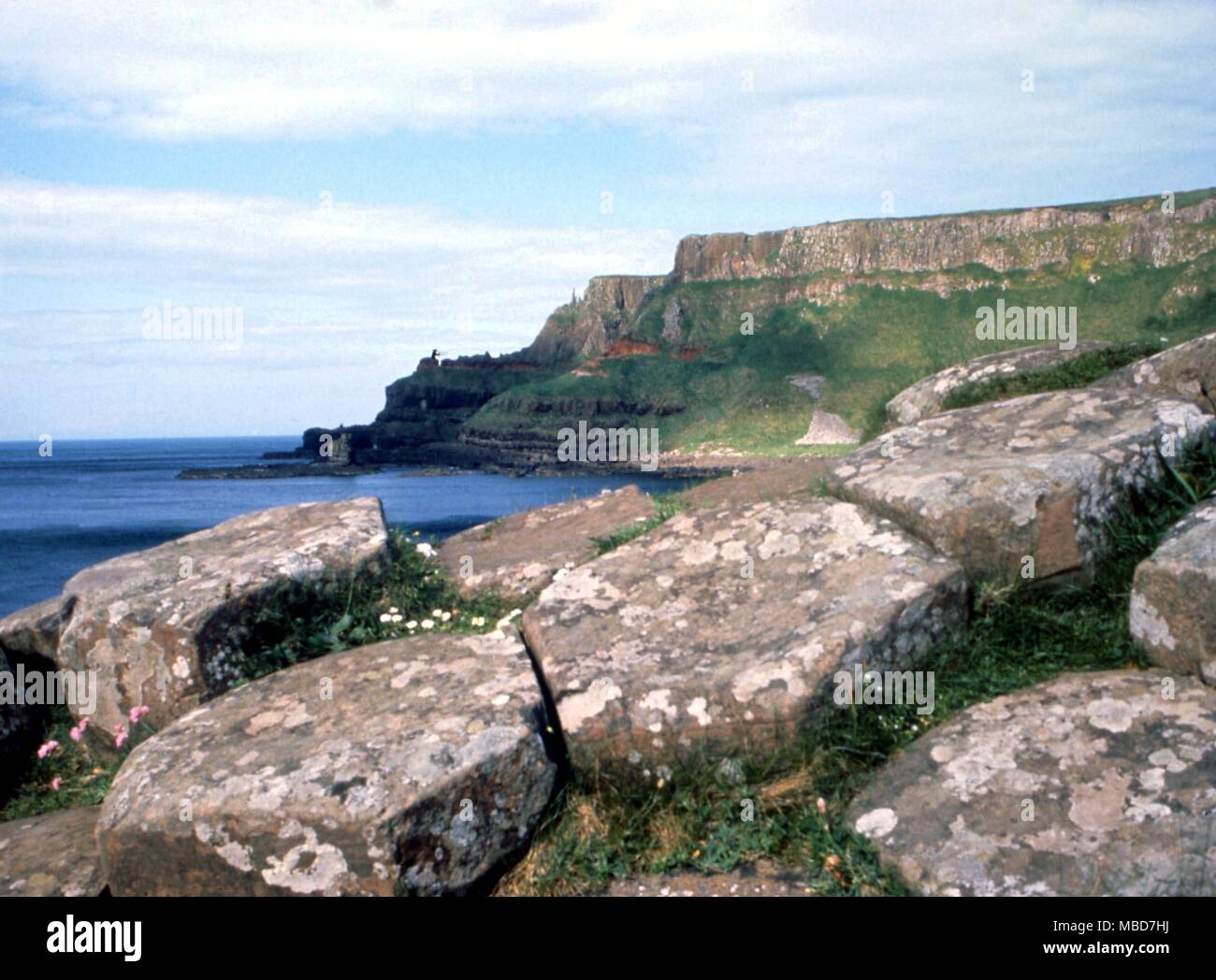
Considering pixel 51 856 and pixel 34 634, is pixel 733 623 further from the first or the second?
pixel 34 634

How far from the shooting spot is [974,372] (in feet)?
26.0

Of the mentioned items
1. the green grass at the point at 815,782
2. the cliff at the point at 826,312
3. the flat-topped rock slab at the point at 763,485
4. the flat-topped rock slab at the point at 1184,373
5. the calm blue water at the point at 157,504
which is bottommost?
the calm blue water at the point at 157,504

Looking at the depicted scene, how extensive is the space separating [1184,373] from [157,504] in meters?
108

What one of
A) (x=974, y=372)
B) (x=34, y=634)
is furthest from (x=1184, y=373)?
(x=34, y=634)

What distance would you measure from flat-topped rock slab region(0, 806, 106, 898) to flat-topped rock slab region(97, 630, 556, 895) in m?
0.37

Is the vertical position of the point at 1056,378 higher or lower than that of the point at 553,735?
higher

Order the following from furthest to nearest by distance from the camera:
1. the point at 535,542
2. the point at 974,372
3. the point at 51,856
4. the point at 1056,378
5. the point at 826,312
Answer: the point at 826,312 → the point at 974,372 → the point at 535,542 → the point at 1056,378 → the point at 51,856

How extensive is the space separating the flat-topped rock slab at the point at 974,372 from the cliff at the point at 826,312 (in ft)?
396

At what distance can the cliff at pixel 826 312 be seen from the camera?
5261 inches

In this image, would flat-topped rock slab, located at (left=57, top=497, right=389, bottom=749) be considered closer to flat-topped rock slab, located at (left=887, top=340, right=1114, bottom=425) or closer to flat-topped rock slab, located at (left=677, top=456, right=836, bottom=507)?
flat-topped rock slab, located at (left=677, top=456, right=836, bottom=507)

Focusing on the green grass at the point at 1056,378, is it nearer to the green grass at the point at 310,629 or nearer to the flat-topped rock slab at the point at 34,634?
the green grass at the point at 310,629

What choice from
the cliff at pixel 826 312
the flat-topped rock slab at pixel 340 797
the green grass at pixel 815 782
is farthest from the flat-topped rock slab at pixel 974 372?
the cliff at pixel 826 312

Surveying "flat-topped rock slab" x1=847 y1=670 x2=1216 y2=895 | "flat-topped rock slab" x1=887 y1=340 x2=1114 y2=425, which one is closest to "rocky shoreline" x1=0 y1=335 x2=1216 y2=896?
"flat-topped rock slab" x1=847 y1=670 x2=1216 y2=895

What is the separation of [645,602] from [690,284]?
7335 inches
